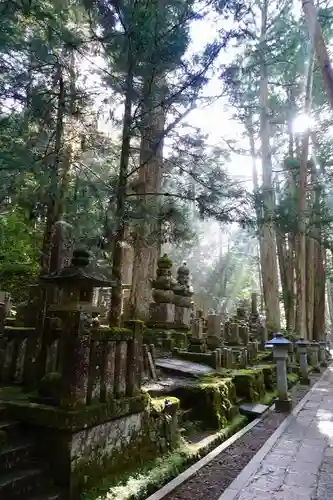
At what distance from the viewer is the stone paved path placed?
11.9 ft

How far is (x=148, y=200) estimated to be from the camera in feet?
21.1

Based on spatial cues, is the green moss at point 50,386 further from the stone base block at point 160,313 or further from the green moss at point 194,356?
the stone base block at point 160,313

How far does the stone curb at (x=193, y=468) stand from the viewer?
3.73 metres

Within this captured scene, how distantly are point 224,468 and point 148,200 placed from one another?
12.9 ft

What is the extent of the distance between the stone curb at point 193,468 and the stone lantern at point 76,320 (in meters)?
1.15

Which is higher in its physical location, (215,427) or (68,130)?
(68,130)

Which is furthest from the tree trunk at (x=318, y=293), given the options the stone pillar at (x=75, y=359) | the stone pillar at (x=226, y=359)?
the stone pillar at (x=75, y=359)

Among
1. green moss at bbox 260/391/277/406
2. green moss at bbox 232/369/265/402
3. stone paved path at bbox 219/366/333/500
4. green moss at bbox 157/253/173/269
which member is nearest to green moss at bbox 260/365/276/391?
green moss at bbox 260/391/277/406

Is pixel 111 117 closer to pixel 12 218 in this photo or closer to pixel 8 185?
pixel 8 185

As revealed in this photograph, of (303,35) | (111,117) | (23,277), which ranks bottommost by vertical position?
(23,277)

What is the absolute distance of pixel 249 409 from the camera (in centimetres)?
713

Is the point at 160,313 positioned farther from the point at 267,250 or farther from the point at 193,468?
the point at 267,250

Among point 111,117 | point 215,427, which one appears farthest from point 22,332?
point 111,117

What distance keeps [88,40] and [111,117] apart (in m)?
1.19
